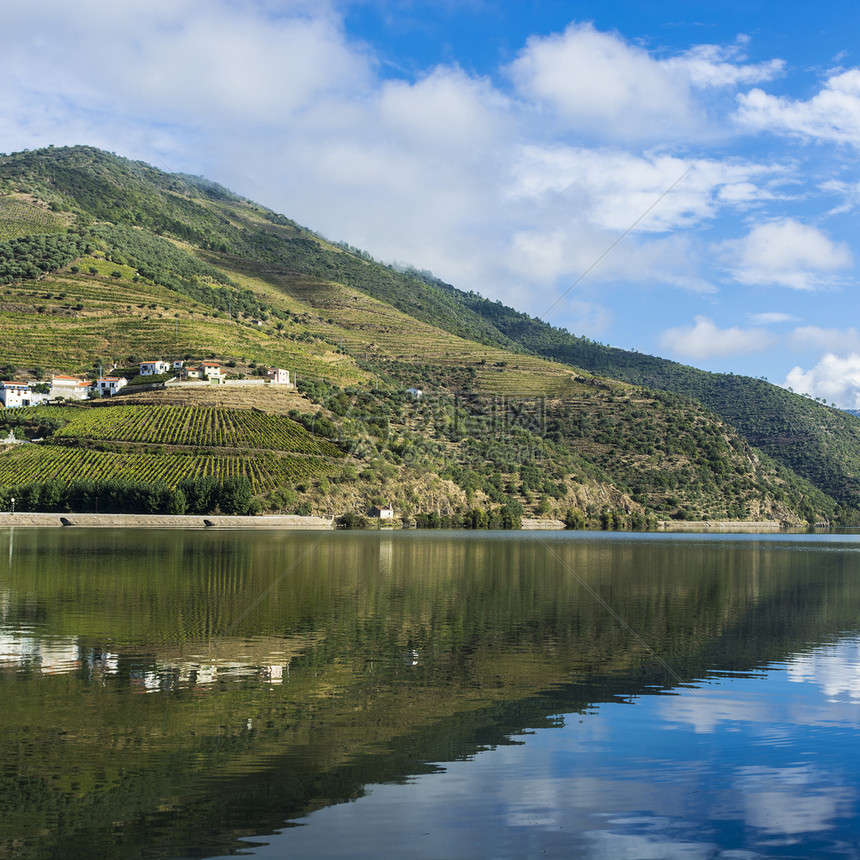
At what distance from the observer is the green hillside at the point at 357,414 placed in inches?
3703

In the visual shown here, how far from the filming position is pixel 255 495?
85750 millimetres

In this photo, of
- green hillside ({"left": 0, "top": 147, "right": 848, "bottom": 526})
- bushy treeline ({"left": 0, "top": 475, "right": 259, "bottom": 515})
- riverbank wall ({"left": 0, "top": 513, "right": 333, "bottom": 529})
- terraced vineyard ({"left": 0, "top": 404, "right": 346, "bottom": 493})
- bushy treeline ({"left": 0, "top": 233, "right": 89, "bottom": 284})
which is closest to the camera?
riverbank wall ({"left": 0, "top": 513, "right": 333, "bottom": 529})

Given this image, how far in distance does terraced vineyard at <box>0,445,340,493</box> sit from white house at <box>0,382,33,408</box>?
495 inches

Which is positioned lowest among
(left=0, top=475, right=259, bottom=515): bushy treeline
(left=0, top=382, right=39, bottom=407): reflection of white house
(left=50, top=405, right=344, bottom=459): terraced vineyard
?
(left=0, top=475, right=259, bottom=515): bushy treeline

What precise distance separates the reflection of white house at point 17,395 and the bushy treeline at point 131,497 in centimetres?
2446

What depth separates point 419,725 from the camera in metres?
13.7

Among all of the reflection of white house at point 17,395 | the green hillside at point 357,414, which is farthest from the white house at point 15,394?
the green hillside at point 357,414

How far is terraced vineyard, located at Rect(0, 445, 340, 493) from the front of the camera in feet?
277

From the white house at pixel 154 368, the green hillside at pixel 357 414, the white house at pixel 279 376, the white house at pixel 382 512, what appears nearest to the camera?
the green hillside at pixel 357 414

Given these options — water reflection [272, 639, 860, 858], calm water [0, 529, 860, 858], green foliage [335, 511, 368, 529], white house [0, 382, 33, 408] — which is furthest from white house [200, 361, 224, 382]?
water reflection [272, 639, 860, 858]

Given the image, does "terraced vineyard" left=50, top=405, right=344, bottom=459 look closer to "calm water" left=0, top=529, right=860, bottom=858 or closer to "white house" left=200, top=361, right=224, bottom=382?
"white house" left=200, top=361, right=224, bottom=382

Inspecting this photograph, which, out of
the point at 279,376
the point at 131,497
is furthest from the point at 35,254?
the point at 131,497

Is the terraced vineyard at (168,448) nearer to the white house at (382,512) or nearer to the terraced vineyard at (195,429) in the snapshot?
the terraced vineyard at (195,429)

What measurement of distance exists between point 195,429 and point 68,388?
65.8 feet
